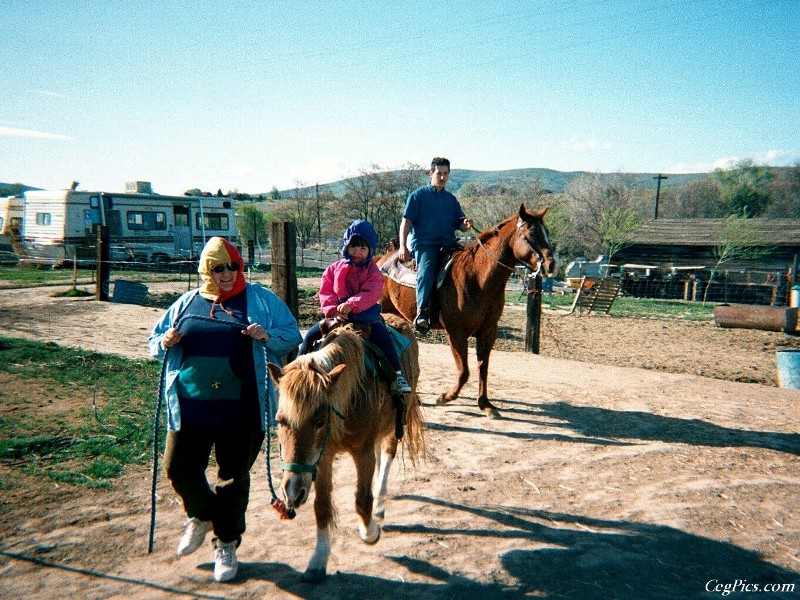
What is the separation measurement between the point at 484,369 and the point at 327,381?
4183 mm

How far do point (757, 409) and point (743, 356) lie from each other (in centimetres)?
484

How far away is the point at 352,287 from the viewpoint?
402 centimetres

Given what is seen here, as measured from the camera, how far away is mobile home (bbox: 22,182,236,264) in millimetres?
23516

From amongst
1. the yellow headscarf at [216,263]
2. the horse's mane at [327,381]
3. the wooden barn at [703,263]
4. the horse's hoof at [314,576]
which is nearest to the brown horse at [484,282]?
the horse's mane at [327,381]

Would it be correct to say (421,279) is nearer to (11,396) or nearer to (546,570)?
(546,570)

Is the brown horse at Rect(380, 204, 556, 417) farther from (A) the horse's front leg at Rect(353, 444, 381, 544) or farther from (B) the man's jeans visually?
(A) the horse's front leg at Rect(353, 444, 381, 544)

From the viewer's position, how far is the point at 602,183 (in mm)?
56781

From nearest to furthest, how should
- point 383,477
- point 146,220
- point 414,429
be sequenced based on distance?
point 383,477
point 414,429
point 146,220

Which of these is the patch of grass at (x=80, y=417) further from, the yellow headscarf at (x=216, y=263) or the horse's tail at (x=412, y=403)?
the horse's tail at (x=412, y=403)

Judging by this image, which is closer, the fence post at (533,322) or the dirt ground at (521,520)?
the dirt ground at (521,520)

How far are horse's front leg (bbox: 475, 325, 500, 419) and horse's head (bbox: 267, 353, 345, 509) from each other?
4.01 metres

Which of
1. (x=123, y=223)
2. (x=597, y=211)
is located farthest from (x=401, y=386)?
(x=597, y=211)

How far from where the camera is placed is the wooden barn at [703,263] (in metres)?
27.0

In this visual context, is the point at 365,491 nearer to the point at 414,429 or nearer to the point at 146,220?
the point at 414,429
